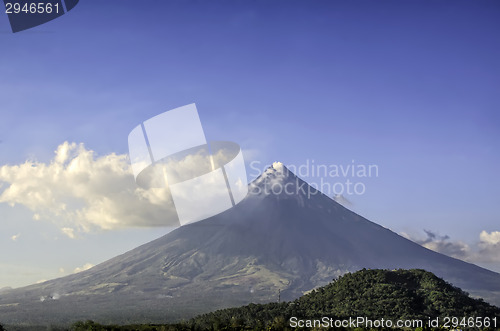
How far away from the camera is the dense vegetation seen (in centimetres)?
8619

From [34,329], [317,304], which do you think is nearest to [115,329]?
[317,304]

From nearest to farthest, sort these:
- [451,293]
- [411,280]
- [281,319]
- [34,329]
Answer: [281,319] < [451,293] < [411,280] < [34,329]

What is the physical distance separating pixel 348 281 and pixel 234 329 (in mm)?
39658

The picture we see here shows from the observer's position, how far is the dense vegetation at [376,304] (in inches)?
3393

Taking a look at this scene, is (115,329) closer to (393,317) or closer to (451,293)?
(393,317)

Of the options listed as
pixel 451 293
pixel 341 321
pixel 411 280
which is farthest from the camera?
pixel 411 280

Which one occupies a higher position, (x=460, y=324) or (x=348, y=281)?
(x=348, y=281)

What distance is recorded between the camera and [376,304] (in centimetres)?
9019

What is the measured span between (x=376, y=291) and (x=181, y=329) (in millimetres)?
39098

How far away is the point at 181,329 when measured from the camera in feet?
232

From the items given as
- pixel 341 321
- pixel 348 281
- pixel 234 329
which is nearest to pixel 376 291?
pixel 348 281

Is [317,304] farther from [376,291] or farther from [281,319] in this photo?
[281,319]

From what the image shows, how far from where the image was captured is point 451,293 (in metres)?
94.3

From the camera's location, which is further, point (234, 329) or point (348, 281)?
point (348, 281)
